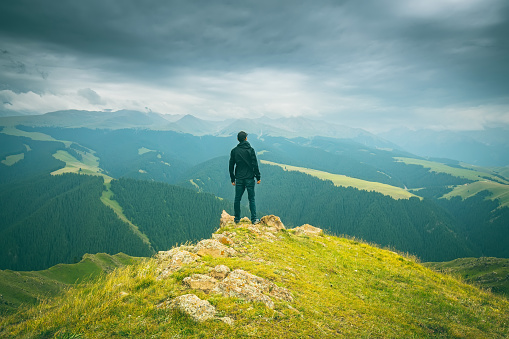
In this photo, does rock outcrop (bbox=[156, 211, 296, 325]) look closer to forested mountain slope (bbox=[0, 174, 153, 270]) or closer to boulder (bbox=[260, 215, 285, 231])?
boulder (bbox=[260, 215, 285, 231])

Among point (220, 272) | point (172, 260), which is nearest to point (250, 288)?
point (220, 272)

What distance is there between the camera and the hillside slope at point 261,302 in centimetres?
642

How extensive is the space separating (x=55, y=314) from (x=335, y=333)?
812cm

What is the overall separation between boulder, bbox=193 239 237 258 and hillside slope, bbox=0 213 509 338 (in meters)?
0.05

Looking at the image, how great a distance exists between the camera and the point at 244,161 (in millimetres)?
15977

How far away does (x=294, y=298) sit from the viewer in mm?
8445

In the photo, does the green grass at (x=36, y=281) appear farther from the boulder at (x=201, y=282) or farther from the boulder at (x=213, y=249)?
the boulder at (x=201, y=282)

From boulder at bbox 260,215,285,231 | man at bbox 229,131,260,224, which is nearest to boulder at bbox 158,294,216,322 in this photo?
man at bbox 229,131,260,224

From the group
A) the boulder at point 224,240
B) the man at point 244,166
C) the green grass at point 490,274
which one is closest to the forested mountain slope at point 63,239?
the green grass at point 490,274

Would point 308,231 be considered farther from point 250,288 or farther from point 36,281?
point 36,281

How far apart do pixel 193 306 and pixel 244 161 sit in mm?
10171

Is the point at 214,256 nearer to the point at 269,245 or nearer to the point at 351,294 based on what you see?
the point at 269,245

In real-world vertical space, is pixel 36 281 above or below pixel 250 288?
below

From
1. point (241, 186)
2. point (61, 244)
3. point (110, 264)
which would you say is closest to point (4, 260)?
point (61, 244)
